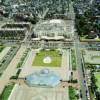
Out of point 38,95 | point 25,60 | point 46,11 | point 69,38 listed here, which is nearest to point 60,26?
point 69,38

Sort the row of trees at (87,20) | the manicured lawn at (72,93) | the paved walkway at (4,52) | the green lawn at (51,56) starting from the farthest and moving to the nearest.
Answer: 1. the row of trees at (87,20)
2. the paved walkway at (4,52)
3. the green lawn at (51,56)
4. the manicured lawn at (72,93)

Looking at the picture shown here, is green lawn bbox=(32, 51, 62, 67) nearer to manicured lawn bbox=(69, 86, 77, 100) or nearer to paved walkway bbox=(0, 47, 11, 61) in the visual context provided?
paved walkway bbox=(0, 47, 11, 61)

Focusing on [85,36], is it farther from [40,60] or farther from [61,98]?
[61,98]

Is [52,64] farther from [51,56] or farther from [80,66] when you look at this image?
[80,66]

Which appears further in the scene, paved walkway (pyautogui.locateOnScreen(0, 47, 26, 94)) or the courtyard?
the courtyard

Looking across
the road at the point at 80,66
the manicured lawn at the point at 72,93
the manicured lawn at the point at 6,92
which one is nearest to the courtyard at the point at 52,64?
the road at the point at 80,66

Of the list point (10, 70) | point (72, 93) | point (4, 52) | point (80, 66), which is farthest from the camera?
point (4, 52)

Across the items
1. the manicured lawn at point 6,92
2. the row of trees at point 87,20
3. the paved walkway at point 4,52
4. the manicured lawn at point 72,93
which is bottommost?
the row of trees at point 87,20

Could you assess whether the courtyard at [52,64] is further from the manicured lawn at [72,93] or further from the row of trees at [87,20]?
the row of trees at [87,20]

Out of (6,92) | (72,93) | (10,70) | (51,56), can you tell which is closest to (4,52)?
(10,70)

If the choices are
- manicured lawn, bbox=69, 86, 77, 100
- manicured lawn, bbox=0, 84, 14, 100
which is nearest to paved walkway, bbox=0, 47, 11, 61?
manicured lawn, bbox=0, 84, 14, 100
